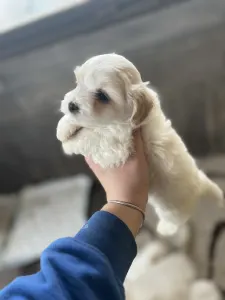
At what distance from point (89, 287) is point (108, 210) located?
0.17 m

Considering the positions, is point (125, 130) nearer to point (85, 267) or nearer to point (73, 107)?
point (73, 107)

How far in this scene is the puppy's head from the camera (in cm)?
82

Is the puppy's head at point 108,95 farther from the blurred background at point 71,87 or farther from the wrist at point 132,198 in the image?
the blurred background at point 71,87

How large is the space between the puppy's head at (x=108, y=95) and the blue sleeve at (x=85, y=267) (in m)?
0.18

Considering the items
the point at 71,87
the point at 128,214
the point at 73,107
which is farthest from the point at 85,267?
the point at 71,87

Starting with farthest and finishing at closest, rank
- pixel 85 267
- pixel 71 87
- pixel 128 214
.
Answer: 1. pixel 71 87
2. pixel 128 214
3. pixel 85 267

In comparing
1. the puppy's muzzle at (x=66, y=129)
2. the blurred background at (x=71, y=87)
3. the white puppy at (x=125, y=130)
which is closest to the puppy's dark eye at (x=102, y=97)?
the white puppy at (x=125, y=130)

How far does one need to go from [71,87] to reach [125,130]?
0.72 m

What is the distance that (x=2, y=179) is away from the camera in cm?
195

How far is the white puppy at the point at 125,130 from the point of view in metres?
0.82

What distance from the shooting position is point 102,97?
2.74ft

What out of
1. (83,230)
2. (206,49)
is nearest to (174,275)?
(206,49)

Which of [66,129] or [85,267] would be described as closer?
[85,267]

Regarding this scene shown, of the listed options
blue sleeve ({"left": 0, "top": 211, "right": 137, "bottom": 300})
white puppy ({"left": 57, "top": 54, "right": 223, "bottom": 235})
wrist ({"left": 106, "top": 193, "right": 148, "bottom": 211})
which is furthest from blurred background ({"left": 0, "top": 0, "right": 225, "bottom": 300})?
blue sleeve ({"left": 0, "top": 211, "right": 137, "bottom": 300})
